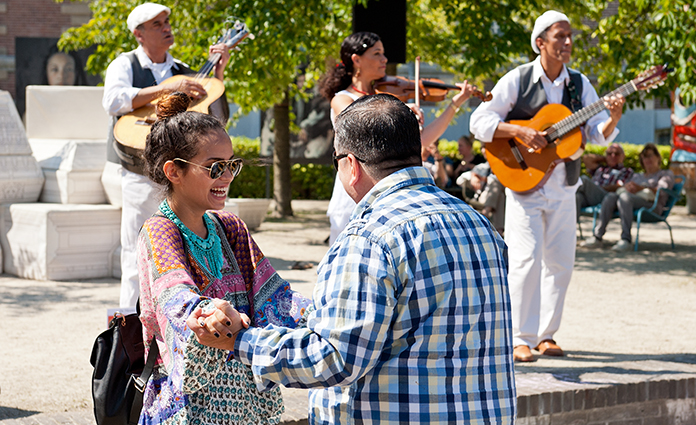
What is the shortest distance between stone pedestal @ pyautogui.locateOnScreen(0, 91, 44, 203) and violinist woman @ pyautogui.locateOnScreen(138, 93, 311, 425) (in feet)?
21.0

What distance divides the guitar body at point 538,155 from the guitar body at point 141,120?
6.11 feet

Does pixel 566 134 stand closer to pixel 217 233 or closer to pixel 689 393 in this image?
pixel 689 393

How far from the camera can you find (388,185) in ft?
6.89

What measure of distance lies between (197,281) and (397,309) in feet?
2.28

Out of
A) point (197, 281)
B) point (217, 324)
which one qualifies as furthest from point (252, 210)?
point (217, 324)

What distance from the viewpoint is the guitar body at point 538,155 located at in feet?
17.3

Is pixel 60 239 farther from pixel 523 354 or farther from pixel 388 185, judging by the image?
pixel 388 185

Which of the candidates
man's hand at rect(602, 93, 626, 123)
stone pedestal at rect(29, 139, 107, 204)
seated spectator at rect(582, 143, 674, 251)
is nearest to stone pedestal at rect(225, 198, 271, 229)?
stone pedestal at rect(29, 139, 107, 204)

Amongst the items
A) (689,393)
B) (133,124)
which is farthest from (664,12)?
(133,124)

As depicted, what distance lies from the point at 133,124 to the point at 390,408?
3276 mm

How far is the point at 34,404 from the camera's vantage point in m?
4.31

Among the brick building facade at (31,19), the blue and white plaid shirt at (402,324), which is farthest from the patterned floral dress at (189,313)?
the brick building facade at (31,19)

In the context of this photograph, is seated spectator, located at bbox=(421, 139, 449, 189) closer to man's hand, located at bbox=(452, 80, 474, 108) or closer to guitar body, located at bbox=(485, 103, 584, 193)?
guitar body, located at bbox=(485, 103, 584, 193)

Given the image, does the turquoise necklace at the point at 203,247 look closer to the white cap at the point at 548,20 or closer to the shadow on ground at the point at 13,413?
the shadow on ground at the point at 13,413
